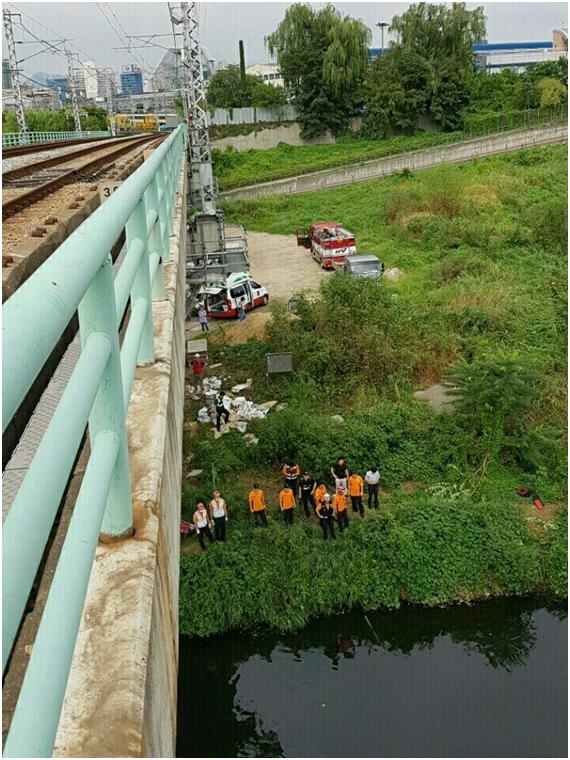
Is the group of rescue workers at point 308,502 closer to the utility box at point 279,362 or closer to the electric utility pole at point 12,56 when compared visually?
the utility box at point 279,362

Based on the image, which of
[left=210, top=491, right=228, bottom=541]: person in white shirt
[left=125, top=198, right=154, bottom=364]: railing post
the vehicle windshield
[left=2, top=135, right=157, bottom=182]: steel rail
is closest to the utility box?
[left=210, top=491, right=228, bottom=541]: person in white shirt

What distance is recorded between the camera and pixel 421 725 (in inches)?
297

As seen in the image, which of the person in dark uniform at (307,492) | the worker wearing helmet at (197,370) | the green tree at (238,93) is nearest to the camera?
the person in dark uniform at (307,492)

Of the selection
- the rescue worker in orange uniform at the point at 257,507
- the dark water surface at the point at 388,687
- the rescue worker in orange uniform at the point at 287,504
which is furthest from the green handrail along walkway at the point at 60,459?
the rescue worker in orange uniform at the point at 287,504

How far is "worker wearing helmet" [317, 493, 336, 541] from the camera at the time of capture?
9.42 m

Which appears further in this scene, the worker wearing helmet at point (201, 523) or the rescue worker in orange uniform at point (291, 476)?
the rescue worker in orange uniform at point (291, 476)

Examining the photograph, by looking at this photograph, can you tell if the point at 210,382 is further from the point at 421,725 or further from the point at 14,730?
the point at 14,730

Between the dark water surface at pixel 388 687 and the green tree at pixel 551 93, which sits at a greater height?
the green tree at pixel 551 93

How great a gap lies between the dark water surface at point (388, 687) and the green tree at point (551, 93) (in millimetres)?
45513

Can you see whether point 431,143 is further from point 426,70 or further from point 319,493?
point 319,493

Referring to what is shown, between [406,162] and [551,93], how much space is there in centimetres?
1482

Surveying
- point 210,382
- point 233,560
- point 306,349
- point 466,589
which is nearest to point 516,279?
point 306,349

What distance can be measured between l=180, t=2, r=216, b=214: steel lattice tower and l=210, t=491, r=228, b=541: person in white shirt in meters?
15.9

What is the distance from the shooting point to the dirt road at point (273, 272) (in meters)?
17.2
